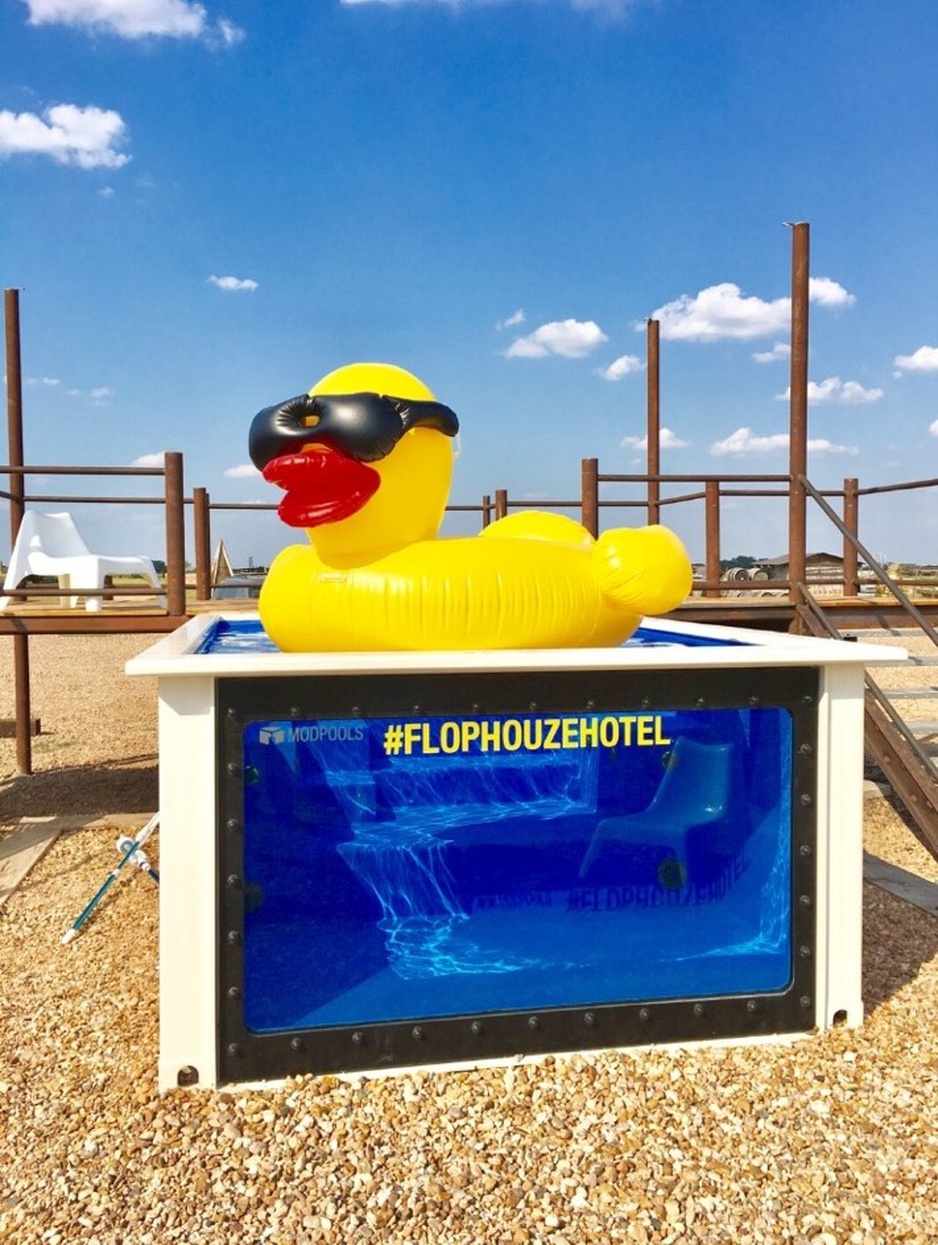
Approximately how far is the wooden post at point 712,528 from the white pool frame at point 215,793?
10.8ft

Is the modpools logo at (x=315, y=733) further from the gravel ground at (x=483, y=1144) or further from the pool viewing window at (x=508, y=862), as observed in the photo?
the gravel ground at (x=483, y=1144)

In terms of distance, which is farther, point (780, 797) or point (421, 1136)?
point (780, 797)

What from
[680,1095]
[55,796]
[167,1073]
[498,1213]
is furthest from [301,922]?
[55,796]

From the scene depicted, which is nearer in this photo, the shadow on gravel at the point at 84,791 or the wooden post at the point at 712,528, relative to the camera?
the wooden post at the point at 712,528

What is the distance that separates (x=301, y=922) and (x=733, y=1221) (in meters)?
1.51

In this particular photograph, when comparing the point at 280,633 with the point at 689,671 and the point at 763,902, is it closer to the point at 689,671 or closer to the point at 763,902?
the point at 689,671

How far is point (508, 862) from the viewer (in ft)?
10.3

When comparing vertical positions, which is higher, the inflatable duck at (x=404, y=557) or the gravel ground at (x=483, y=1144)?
the inflatable duck at (x=404, y=557)

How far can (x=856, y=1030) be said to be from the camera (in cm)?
325

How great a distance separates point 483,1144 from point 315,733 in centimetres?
131

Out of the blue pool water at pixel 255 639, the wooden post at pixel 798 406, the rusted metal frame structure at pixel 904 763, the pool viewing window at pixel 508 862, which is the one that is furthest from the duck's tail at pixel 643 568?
the wooden post at pixel 798 406

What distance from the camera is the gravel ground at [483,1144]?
228cm

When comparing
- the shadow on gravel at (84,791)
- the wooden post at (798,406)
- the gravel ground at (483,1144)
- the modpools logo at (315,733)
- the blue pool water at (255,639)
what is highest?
the wooden post at (798,406)

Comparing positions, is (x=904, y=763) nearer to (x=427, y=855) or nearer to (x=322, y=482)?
(x=427, y=855)
